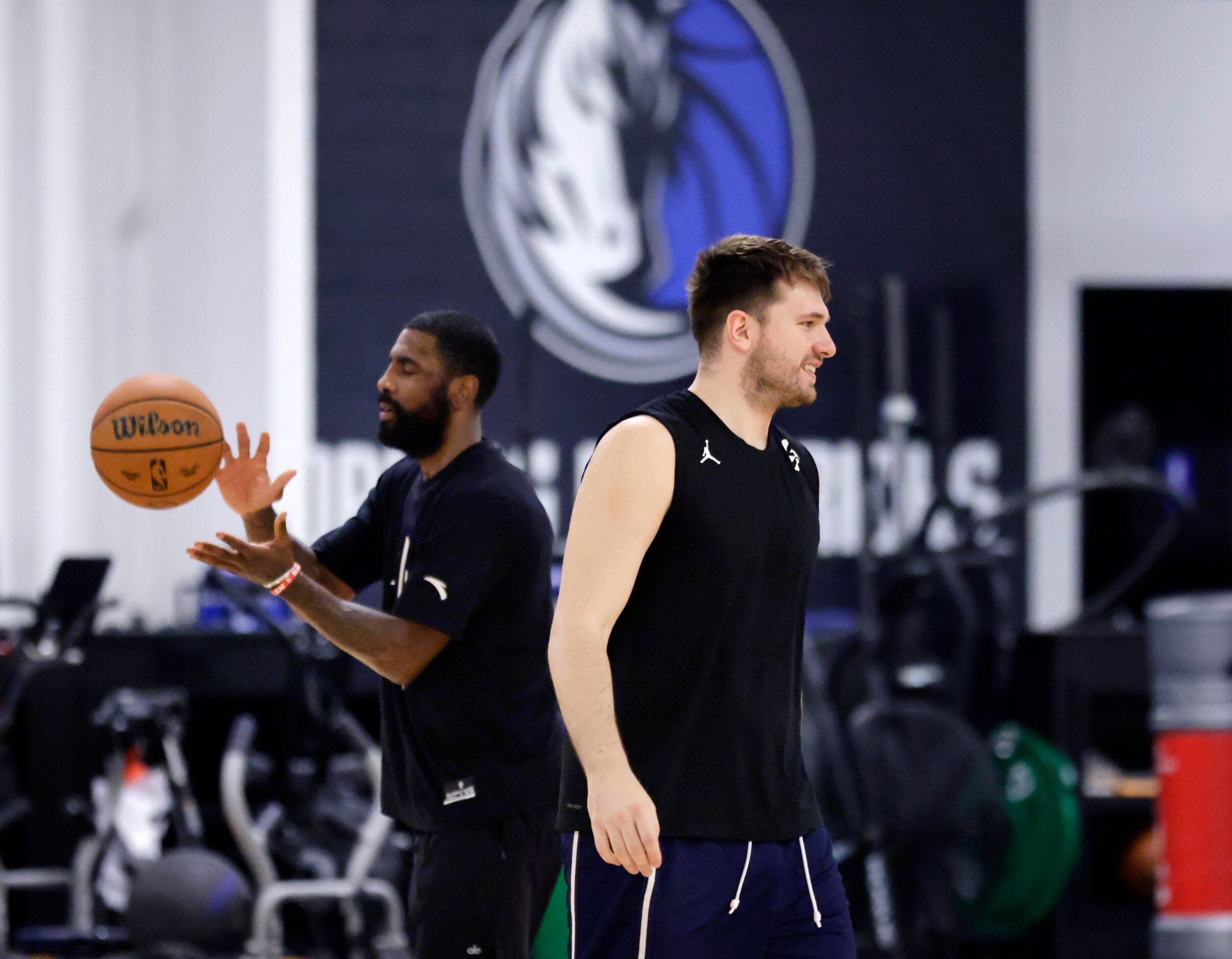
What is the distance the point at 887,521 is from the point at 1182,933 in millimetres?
3456

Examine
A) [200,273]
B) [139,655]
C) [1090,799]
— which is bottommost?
[1090,799]

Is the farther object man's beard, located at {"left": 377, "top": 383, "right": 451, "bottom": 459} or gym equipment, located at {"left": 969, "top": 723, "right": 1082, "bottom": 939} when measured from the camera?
gym equipment, located at {"left": 969, "top": 723, "right": 1082, "bottom": 939}

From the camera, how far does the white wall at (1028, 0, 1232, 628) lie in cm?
792

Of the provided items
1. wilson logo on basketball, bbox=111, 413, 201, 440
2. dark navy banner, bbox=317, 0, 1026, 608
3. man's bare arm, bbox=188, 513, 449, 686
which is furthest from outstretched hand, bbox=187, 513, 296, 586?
dark navy banner, bbox=317, 0, 1026, 608

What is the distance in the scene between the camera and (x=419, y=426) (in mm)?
3393

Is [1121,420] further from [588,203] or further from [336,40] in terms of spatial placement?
[336,40]

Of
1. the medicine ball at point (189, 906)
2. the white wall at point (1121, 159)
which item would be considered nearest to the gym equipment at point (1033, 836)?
the white wall at point (1121, 159)

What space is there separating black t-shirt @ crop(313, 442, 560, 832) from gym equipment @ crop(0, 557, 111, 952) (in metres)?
2.64

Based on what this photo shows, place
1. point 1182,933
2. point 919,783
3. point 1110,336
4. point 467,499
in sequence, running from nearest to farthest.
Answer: point 467,499
point 1182,933
point 919,783
point 1110,336

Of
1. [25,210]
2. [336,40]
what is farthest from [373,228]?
[25,210]

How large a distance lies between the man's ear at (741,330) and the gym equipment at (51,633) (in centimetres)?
361

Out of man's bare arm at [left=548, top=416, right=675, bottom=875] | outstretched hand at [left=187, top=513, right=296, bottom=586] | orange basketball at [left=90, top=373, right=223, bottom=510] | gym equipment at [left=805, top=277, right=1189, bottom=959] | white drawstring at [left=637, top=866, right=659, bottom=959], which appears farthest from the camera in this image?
gym equipment at [left=805, top=277, right=1189, bottom=959]

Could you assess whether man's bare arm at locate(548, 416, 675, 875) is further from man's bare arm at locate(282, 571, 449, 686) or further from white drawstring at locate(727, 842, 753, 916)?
man's bare arm at locate(282, 571, 449, 686)

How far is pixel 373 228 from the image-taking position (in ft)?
24.3
